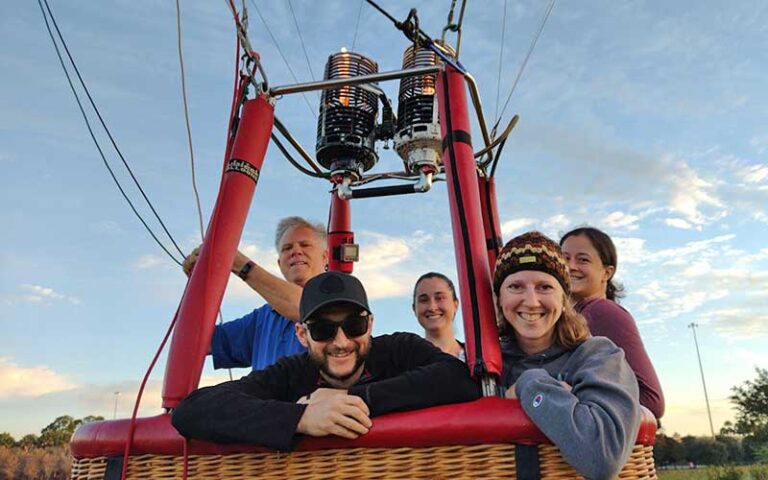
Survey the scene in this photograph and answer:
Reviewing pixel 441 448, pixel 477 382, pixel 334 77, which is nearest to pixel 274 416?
pixel 441 448

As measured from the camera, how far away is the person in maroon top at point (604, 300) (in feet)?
4.76

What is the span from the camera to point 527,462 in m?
1.01

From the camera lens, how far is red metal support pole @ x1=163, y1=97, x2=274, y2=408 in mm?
1315

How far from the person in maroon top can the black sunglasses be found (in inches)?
25.7

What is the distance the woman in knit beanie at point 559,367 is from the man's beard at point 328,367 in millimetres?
297

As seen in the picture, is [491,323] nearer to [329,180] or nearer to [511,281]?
[511,281]

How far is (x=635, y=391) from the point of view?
1088 mm

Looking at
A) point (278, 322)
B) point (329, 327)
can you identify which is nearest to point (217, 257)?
point (329, 327)

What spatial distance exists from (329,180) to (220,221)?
2.51ft

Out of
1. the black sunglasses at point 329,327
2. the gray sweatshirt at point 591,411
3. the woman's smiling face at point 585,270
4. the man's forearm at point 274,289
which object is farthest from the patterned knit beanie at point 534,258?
the man's forearm at point 274,289

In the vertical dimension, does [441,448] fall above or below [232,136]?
below

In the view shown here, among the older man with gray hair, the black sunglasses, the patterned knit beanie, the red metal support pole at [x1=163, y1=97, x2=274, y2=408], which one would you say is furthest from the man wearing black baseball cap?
the older man with gray hair

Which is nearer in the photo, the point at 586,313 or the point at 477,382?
the point at 477,382

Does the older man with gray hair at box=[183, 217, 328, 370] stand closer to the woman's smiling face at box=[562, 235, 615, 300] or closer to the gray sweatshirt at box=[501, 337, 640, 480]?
the woman's smiling face at box=[562, 235, 615, 300]
